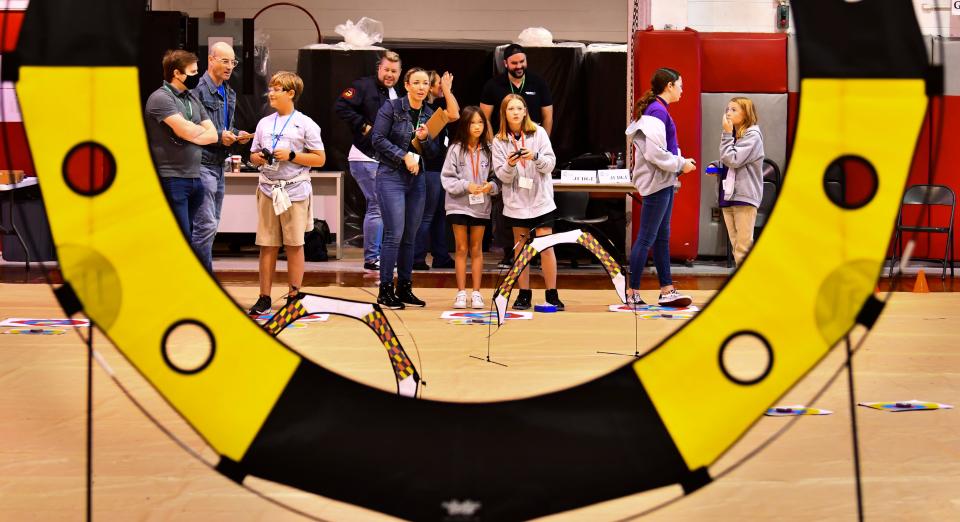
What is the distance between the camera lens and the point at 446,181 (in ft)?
19.2

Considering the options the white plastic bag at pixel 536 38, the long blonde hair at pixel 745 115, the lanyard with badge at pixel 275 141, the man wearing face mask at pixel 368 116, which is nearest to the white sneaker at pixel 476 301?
the man wearing face mask at pixel 368 116


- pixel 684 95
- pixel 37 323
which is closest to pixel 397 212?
pixel 37 323

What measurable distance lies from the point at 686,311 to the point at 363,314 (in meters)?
3.57

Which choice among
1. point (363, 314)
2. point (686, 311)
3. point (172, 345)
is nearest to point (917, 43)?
point (172, 345)

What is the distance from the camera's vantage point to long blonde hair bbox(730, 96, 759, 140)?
20.1 ft

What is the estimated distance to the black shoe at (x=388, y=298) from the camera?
5.73 metres

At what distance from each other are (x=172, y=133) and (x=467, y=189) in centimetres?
161

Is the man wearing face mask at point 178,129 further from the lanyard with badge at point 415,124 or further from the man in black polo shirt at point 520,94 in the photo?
the man in black polo shirt at point 520,94

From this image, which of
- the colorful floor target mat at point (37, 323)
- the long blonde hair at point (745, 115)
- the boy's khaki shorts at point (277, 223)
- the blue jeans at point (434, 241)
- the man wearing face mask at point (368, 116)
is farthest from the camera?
the blue jeans at point (434, 241)

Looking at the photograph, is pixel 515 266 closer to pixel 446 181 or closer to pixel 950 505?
pixel 446 181

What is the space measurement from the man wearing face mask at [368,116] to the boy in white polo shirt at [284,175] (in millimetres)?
852

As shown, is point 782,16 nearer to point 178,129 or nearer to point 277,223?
point 277,223

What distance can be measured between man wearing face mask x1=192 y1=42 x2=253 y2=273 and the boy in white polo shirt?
16cm

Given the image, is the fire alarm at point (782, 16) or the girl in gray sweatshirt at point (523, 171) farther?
the fire alarm at point (782, 16)
